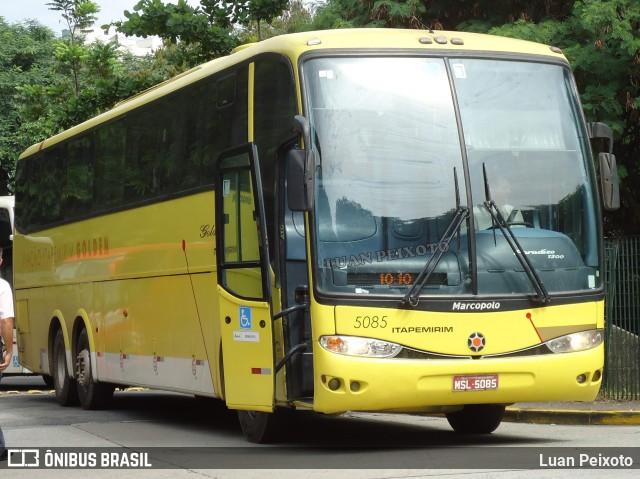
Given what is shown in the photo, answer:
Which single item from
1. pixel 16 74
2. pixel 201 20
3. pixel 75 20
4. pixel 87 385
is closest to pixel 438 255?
pixel 87 385

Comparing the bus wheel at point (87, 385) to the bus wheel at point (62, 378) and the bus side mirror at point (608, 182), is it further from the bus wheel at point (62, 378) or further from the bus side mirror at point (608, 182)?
the bus side mirror at point (608, 182)

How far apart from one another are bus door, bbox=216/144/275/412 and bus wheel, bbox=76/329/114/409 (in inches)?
Answer: 228

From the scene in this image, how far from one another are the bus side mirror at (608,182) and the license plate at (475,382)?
1865 millimetres

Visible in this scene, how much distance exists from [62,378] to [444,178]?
31.5ft

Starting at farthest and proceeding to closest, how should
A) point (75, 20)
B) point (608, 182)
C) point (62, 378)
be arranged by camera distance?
point (75, 20) → point (62, 378) → point (608, 182)

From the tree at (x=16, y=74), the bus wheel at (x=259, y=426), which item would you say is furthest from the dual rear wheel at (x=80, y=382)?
the tree at (x=16, y=74)

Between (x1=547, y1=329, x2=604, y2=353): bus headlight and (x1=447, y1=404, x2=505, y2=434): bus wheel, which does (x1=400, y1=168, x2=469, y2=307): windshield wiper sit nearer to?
(x1=547, y1=329, x2=604, y2=353): bus headlight

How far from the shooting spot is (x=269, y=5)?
2367 cm

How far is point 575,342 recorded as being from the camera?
1134 cm

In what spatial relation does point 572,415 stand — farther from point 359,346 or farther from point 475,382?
point 359,346

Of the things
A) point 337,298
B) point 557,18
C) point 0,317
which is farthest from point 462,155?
point 557,18

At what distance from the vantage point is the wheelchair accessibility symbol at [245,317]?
38.9ft

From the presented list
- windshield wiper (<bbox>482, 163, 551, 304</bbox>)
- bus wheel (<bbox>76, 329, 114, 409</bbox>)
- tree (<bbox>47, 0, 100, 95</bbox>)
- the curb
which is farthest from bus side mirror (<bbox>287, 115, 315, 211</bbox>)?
tree (<bbox>47, 0, 100, 95</bbox>)

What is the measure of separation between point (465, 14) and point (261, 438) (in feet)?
34.4
